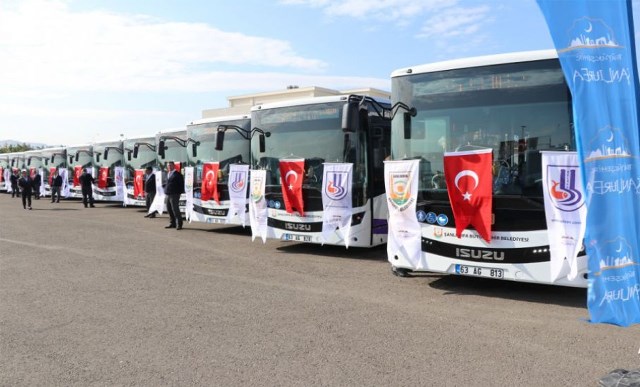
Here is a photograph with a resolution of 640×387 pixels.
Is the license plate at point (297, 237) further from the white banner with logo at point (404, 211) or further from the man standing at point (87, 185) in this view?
the man standing at point (87, 185)

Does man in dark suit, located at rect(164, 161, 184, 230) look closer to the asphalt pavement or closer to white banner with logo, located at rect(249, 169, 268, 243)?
white banner with logo, located at rect(249, 169, 268, 243)

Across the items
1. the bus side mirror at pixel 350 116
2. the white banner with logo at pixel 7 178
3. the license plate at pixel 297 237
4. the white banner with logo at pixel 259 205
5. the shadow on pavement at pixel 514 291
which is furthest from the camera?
the white banner with logo at pixel 7 178

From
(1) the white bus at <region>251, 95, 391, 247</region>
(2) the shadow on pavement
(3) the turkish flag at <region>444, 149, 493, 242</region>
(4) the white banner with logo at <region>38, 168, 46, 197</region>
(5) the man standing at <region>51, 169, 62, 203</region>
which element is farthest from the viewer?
(4) the white banner with logo at <region>38, 168, 46, 197</region>

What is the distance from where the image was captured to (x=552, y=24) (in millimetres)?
3875

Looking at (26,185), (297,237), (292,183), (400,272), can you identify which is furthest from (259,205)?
(26,185)

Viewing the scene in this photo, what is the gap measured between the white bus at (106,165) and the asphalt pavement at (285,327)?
14244 mm

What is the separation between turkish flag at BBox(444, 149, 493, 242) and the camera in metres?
6.57

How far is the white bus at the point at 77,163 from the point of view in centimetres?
2658

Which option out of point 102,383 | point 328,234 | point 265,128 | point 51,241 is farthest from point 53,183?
point 102,383

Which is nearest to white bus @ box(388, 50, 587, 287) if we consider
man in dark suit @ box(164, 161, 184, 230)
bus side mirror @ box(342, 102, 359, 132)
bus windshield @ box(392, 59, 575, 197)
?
bus windshield @ box(392, 59, 575, 197)

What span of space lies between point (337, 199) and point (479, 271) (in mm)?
3486

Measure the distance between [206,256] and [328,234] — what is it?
8.04 ft

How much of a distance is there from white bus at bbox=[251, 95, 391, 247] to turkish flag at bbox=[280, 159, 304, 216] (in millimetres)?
102

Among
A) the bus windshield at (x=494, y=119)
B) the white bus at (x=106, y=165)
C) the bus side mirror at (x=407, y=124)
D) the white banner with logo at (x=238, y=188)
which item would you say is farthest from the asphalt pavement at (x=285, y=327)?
the white bus at (x=106, y=165)
